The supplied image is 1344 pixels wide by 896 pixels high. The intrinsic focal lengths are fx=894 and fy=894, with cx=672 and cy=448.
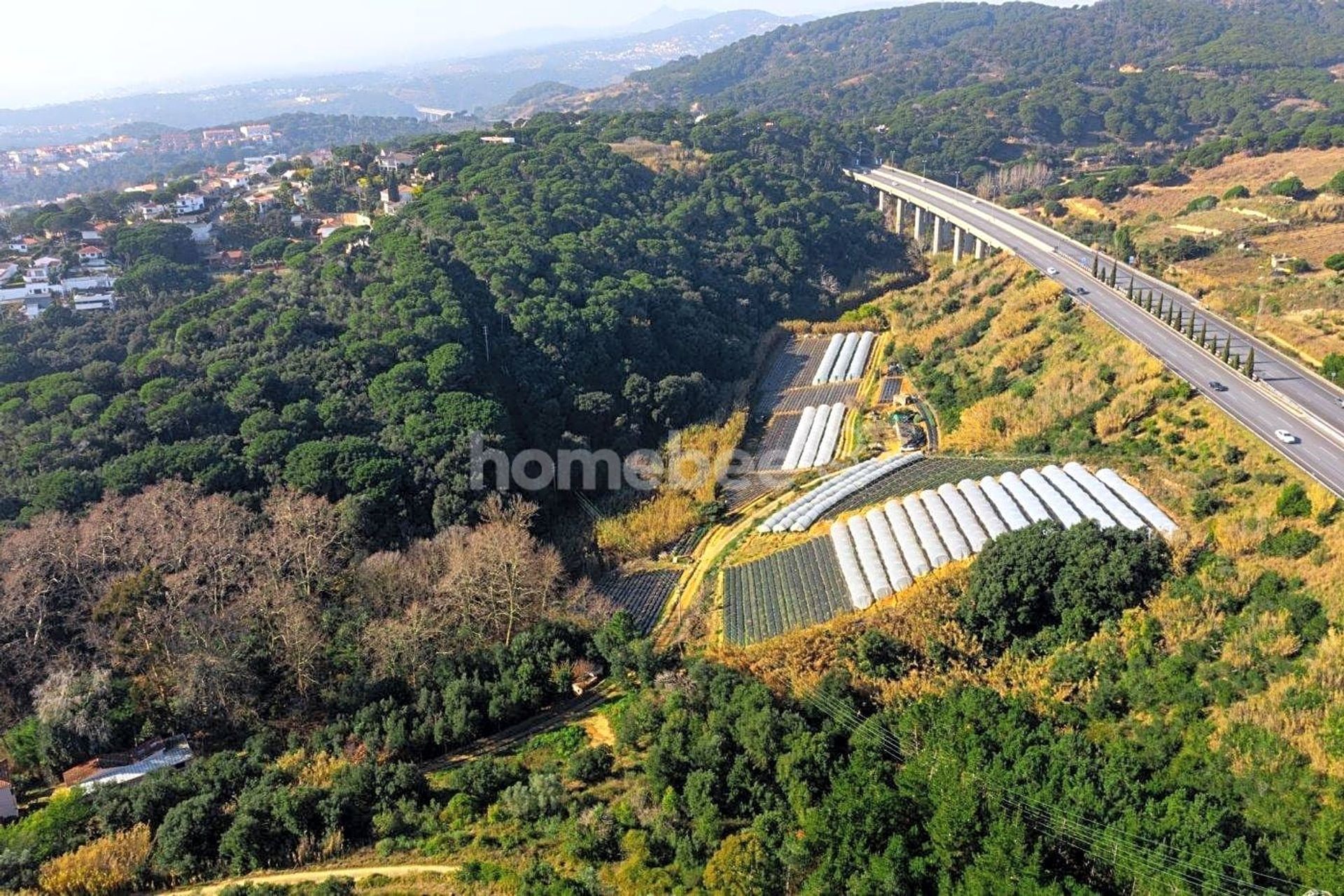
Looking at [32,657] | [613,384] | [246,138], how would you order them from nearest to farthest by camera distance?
[32,657], [613,384], [246,138]

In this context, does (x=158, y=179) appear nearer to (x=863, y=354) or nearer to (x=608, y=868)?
(x=863, y=354)

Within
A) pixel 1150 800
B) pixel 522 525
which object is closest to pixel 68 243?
pixel 522 525

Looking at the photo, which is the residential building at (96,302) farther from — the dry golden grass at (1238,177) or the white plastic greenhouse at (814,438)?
the dry golden grass at (1238,177)

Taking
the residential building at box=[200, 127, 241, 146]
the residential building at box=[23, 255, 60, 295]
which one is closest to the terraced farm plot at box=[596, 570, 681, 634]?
the residential building at box=[23, 255, 60, 295]

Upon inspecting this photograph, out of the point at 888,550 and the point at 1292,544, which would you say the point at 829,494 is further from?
the point at 1292,544

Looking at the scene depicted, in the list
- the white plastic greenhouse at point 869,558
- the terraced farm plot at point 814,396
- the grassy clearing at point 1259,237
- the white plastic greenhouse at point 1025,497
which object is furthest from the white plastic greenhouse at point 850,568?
the grassy clearing at point 1259,237

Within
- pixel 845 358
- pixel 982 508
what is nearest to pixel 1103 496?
pixel 982 508
